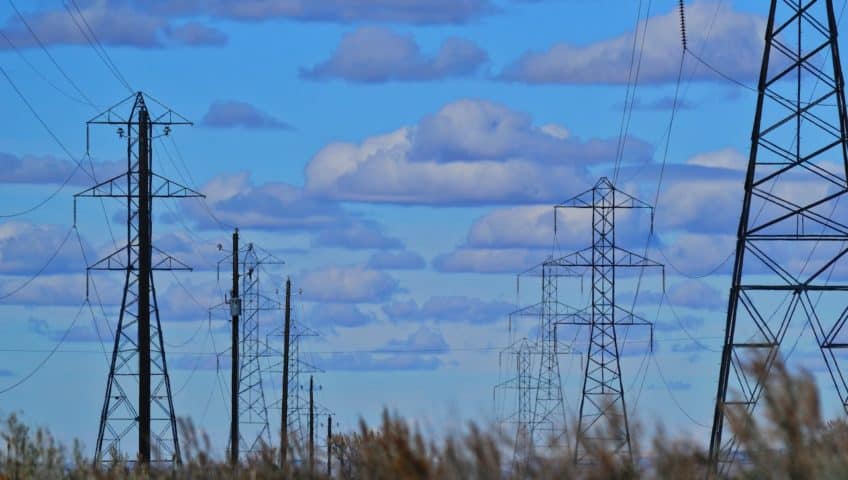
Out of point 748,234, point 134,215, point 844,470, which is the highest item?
point 134,215

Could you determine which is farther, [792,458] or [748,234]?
[748,234]

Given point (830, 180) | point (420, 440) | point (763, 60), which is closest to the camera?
point (420, 440)

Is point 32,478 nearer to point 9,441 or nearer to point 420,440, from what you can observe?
point 9,441

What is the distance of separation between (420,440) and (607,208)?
51153 mm

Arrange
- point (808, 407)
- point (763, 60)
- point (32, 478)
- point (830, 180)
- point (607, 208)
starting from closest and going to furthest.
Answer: point (808, 407)
point (32, 478)
point (830, 180)
point (763, 60)
point (607, 208)

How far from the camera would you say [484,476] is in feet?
22.6

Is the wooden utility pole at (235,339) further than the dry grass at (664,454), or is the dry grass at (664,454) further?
the wooden utility pole at (235,339)

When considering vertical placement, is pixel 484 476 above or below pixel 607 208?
below

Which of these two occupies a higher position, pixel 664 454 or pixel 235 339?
pixel 235 339

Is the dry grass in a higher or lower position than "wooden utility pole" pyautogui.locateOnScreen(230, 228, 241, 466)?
lower

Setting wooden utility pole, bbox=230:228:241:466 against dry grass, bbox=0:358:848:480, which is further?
wooden utility pole, bbox=230:228:241:466

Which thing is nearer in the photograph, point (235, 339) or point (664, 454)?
point (664, 454)

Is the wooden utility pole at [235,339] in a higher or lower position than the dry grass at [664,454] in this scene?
higher

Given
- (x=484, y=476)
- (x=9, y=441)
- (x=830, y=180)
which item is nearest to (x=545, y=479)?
(x=484, y=476)
